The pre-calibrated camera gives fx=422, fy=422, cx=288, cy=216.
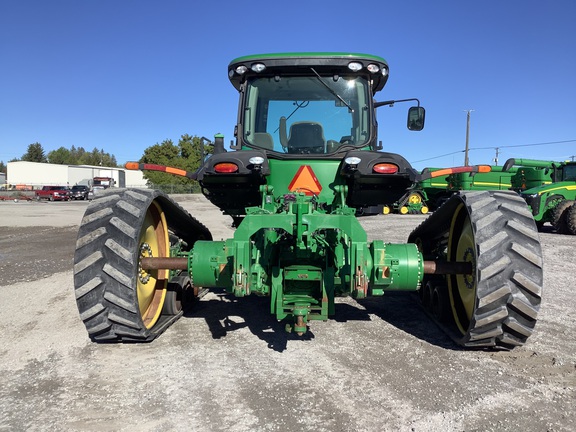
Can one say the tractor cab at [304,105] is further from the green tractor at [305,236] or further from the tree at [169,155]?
the tree at [169,155]

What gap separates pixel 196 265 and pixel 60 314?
221 cm

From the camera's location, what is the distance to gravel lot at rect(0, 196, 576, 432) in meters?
2.59

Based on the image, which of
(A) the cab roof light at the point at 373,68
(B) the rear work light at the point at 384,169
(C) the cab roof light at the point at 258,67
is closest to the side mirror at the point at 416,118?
(A) the cab roof light at the point at 373,68

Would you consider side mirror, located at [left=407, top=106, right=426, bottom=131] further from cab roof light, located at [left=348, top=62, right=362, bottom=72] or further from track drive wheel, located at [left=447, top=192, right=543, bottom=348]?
track drive wheel, located at [left=447, top=192, right=543, bottom=348]

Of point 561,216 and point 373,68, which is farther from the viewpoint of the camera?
point 561,216

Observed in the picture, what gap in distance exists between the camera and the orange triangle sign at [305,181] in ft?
14.2

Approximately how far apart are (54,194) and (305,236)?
43.7 m

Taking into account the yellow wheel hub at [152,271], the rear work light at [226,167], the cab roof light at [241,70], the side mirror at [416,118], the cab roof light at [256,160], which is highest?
the cab roof light at [241,70]

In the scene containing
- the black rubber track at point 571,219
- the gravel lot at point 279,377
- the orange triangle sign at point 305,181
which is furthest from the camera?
the black rubber track at point 571,219

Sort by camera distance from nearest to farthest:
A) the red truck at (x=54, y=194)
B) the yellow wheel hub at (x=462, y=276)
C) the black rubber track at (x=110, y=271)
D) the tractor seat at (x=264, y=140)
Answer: the black rubber track at (x=110, y=271), the yellow wheel hub at (x=462, y=276), the tractor seat at (x=264, y=140), the red truck at (x=54, y=194)

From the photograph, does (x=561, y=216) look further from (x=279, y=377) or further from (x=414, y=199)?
(x=279, y=377)

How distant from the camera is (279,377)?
10.3 feet

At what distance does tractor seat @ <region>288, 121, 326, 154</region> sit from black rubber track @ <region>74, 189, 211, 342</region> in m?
1.85

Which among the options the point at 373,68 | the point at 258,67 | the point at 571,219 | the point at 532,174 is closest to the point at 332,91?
the point at 373,68
